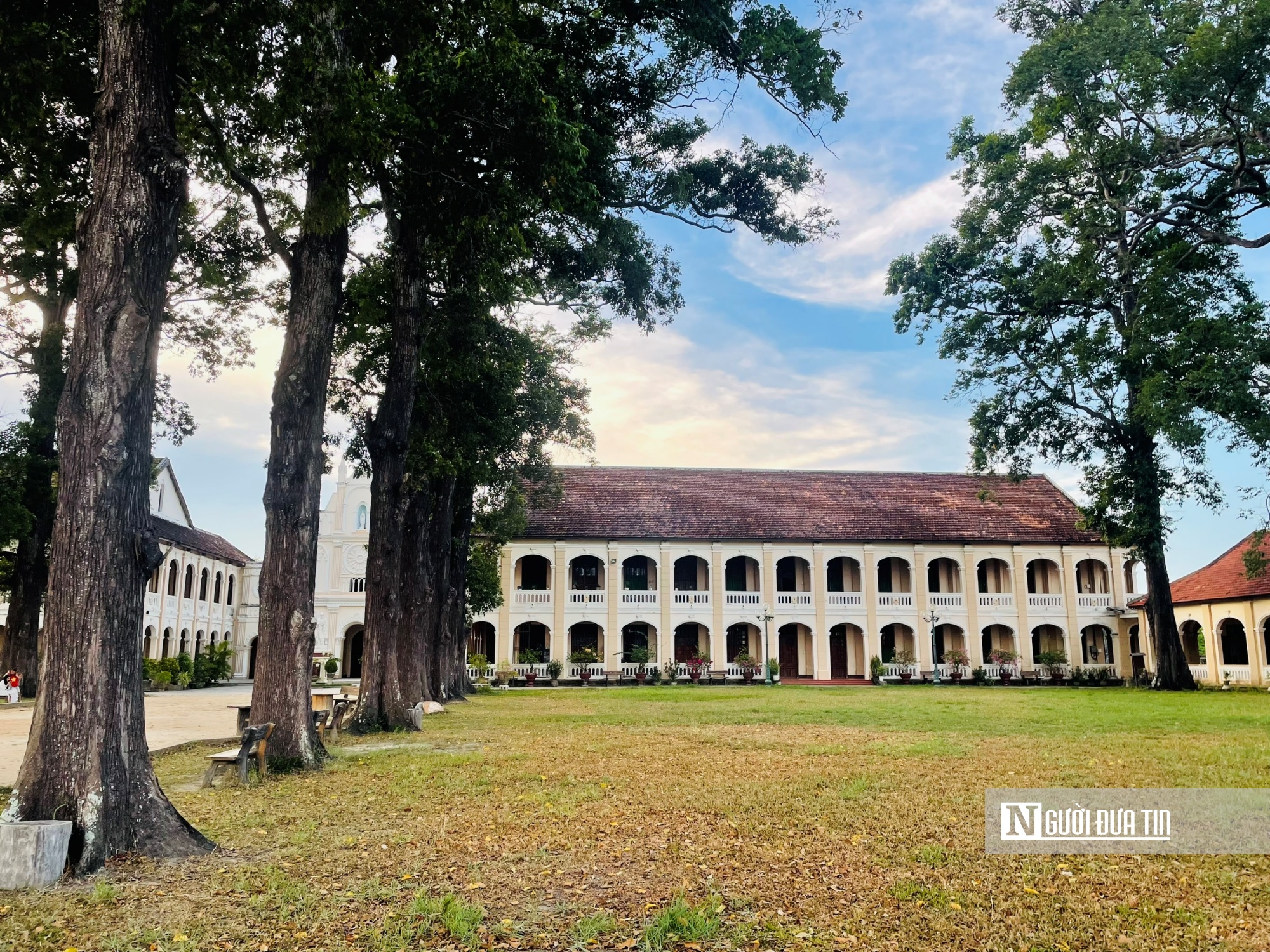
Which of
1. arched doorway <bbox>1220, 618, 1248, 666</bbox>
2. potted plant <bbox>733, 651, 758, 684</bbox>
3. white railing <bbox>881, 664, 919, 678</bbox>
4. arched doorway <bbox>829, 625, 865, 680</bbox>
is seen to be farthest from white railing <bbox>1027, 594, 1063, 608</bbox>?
potted plant <bbox>733, 651, 758, 684</bbox>

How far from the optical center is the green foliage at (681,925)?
380 centimetres

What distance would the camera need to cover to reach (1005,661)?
117 ft

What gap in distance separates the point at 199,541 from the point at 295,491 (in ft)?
108

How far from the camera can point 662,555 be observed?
36.3 meters

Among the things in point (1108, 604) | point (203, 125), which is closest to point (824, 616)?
point (1108, 604)

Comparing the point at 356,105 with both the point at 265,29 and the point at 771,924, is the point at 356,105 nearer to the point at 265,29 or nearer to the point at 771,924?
the point at 265,29

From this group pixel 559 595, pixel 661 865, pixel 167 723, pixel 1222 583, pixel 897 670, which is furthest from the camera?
pixel 559 595

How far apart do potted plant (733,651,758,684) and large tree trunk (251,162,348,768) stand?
26.9 meters

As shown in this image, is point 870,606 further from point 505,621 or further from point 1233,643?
point 505,621

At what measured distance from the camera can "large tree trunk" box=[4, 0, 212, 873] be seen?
204 inches

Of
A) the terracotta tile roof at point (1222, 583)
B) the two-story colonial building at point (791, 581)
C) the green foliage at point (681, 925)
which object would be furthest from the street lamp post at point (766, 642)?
the green foliage at point (681, 925)

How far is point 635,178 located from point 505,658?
2623 cm

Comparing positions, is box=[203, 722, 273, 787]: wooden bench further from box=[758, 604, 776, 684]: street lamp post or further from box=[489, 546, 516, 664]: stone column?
box=[758, 604, 776, 684]: street lamp post

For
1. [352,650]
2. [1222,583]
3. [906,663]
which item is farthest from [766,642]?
[352,650]
